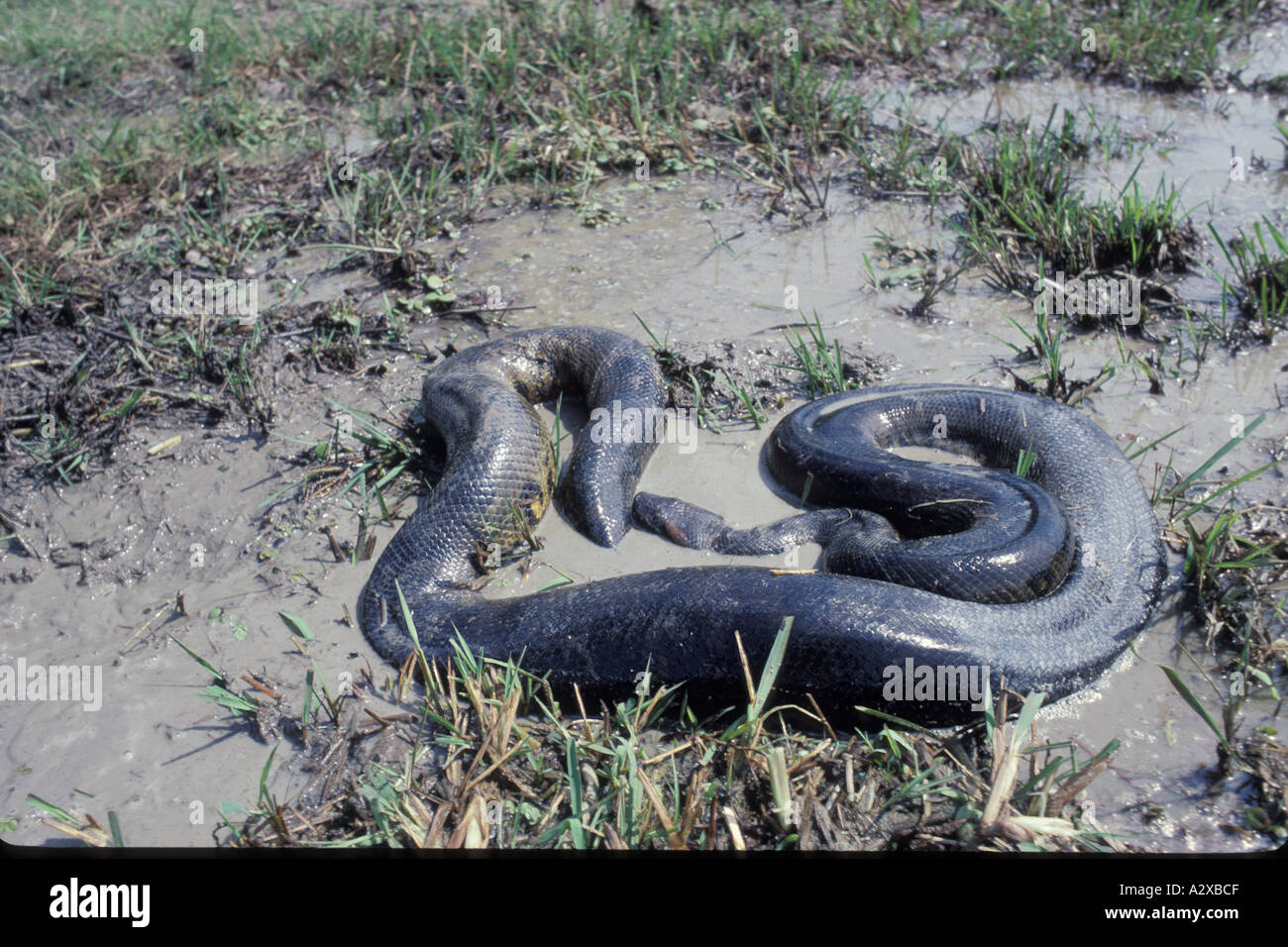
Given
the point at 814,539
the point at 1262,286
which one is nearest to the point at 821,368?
the point at 814,539

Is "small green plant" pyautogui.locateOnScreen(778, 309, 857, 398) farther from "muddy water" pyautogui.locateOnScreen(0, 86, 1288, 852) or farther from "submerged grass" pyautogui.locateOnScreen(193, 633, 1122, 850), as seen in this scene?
"submerged grass" pyautogui.locateOnScreen(193, 633, 1122, 850)

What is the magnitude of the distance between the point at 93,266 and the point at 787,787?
6428 mm

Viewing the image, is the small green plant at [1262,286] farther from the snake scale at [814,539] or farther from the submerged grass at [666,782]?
the submerged grass at [666,782]

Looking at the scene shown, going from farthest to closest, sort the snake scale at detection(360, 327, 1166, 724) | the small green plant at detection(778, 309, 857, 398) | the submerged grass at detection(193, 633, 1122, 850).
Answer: the small green plant at detection(778, 309, 857, 398)
the snake scale at detection(360, 327, 1166, 724)
the submerged grass at detection(193, 633, 1122, 850)

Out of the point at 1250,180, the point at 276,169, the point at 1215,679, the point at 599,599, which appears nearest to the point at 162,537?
the point at 599,599

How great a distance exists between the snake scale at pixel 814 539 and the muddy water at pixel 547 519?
20 cm

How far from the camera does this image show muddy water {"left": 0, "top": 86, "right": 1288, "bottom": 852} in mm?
3832

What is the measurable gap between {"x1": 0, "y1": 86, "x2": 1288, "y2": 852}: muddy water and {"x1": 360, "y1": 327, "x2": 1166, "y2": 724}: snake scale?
200mm

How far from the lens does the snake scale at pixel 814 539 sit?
3814mm

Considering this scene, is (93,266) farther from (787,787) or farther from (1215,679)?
(1215,679)

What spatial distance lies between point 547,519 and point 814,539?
1.51 metres

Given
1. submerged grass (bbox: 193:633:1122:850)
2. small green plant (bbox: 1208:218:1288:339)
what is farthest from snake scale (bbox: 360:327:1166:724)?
small green plant (bbox: 1208:218:1288:339)

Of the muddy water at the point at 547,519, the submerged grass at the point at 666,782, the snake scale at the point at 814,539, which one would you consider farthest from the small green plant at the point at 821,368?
the submerged grass at the point at 666,782

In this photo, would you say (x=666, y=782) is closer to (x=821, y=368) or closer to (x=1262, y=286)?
(x=821, y=368)
